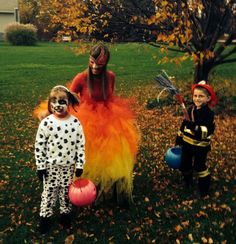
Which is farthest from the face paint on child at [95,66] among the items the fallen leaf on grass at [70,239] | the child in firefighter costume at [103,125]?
the fallen leaf on grass at [70,239]

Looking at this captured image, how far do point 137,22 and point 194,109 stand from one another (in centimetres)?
823

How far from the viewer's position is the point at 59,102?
5066 mm

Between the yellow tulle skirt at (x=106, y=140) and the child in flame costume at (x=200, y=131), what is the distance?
905 mm

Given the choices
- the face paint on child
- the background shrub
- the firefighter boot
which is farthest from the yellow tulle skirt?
the background shrub

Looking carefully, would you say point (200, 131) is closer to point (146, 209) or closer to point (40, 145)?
point (146, 209)

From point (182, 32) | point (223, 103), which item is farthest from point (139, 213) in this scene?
point (223, 103)

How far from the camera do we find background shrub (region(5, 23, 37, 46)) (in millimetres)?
49375

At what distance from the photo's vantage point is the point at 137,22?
13.8 metres

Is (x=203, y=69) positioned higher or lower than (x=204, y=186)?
higher

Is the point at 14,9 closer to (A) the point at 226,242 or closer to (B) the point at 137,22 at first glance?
(B) the point at 137,22

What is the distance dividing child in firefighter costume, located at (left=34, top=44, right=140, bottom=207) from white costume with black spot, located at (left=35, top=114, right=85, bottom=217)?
0.47 meters

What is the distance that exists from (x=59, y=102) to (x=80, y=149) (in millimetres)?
653

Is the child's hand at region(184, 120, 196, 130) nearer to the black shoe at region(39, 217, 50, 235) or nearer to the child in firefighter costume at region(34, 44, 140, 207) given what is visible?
the child in firefighter costume at region(34, 44, 140, 207)

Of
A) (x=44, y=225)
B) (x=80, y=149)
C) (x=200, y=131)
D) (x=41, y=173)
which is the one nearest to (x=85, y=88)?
(x=80, y=149)
